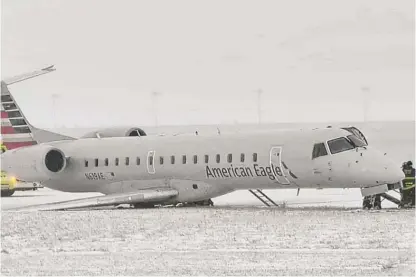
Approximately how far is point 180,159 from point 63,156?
17.5 feet

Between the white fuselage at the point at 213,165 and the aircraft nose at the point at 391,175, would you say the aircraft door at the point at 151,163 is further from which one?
the aircraft nose at the point at 391,175

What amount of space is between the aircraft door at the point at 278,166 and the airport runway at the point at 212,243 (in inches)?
63.5

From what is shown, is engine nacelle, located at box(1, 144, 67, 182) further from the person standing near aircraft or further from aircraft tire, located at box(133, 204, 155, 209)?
the person standing near aircraft

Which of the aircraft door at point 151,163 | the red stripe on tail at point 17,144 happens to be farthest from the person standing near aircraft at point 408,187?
the red stripe on tail at point 17,144

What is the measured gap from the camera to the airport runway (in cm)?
1210

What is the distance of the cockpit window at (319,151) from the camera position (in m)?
23.5

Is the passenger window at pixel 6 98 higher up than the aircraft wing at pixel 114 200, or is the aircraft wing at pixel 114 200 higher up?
the passenger window at pixel 6 98

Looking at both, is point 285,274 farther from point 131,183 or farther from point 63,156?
point 63,156

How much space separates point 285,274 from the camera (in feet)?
37.3

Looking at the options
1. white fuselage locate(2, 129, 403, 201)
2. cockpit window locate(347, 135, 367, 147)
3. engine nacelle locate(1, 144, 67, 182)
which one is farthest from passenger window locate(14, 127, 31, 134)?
cockpit window locate(347, 135, 367, 147)

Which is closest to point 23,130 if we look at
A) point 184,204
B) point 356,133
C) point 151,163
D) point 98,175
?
point 98,175

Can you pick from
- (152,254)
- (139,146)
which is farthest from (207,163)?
(152,254)

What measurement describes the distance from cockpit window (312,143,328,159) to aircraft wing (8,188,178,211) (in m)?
5.42

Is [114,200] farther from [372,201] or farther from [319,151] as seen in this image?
[372,201]
